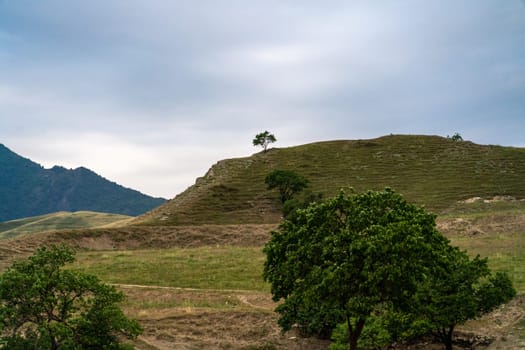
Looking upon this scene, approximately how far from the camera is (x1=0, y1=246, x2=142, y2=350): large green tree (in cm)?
2017

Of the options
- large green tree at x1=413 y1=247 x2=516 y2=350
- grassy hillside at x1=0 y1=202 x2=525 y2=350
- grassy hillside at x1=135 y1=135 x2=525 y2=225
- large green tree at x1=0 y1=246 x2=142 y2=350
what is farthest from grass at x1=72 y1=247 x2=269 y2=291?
grassy hillside at x1=135 y1=135 x2=525 y2=225

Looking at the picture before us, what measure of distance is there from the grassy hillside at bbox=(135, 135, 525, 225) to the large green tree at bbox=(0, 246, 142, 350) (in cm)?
6604

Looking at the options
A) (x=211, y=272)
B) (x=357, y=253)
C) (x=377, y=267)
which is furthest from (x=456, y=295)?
(x=211, y=272)

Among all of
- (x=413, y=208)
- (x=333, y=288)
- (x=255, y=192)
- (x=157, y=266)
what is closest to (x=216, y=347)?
(x=333, y=288)

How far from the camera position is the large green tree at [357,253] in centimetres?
1909

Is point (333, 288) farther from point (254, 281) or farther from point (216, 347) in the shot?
point (254, 281)

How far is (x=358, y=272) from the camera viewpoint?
64.3 feet

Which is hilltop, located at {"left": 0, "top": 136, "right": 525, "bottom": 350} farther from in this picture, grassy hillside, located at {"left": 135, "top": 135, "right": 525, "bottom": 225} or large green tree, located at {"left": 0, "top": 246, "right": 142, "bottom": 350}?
large green tree, located at {"left": 0, "top": 246, "right": 142, "bottom": 350}

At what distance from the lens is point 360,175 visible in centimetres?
10756

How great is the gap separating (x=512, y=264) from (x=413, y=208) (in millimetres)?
22876

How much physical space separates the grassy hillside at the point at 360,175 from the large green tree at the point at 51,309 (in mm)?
66042

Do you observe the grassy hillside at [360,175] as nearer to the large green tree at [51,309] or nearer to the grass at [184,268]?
the grass at [184,268]

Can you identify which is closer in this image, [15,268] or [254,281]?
[15,268]

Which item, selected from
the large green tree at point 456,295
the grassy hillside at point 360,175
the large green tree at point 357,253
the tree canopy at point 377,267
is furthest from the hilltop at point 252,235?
the large green tree at point 357,253
